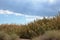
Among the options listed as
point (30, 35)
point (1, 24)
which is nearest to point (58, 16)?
point (30, 35)

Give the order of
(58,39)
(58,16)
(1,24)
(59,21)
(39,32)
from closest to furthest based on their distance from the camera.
→ 1. (58,39)
2. (39,32)
3. (59,21)
4. (58,16)
5. (1,24)

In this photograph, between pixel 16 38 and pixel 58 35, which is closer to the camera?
pixel 58 35

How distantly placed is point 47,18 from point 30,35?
17.5ft

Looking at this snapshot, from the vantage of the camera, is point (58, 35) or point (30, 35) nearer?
point (58, 35)

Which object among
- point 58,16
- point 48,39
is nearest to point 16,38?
point 48,39

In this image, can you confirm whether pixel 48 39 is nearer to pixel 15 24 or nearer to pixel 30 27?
pixel 30 27

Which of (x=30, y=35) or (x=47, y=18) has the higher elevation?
(x=47, y=18)

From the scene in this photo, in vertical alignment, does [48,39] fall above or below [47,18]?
below

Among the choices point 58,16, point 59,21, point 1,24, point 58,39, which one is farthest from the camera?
point 1,24

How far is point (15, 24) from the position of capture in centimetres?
2620

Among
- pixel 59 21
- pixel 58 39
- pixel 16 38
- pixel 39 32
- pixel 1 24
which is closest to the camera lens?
pixel 58 39

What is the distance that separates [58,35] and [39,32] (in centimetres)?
408

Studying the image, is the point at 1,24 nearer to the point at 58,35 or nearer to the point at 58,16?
the point at 58,16

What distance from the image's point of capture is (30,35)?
1959cm
